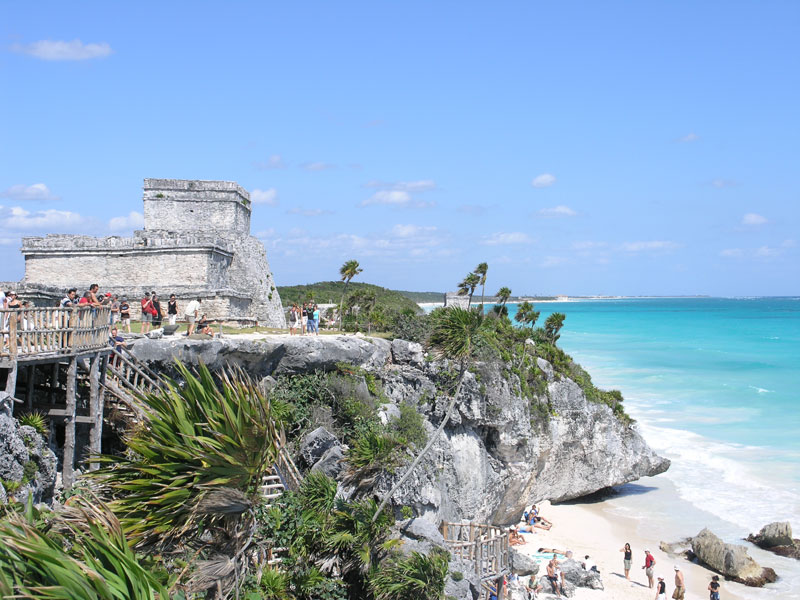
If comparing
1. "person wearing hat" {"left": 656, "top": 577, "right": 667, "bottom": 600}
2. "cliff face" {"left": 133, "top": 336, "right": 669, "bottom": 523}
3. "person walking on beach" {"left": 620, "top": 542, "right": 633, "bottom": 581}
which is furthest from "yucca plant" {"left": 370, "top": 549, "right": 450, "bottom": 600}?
"person walking on beach" {"left": 620, "top": 542, "right": 633, "bottom": 581}

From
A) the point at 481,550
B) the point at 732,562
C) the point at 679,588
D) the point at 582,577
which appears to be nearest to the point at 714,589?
the point at 679,588

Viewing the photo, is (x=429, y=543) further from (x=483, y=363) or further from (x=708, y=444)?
(x=708, y=444)

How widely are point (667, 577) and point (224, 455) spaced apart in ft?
54.2

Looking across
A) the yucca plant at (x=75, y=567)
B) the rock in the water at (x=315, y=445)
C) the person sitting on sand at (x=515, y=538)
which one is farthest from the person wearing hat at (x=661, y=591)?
the yucca plant at (x=75, y=567)

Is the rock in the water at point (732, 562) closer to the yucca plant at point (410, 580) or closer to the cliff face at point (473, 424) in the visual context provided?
the cliff face at point (473, 424)

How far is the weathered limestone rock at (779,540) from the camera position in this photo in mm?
20422

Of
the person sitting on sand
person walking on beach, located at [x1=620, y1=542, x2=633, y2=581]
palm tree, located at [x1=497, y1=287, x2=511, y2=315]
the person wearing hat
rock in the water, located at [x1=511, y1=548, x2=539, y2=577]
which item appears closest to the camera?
the person wearing hat

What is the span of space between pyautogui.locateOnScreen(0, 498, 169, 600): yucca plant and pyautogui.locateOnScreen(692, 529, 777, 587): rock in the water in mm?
18623

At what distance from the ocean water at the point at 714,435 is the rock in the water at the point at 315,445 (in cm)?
1229

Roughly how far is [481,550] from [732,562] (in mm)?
8565

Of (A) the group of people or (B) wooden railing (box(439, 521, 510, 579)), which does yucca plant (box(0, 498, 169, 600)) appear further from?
(A) the group of people

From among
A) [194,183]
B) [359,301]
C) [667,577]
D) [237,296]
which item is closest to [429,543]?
[667,577]

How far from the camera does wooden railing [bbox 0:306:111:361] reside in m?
10.0

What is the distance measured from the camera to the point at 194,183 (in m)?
24.6
